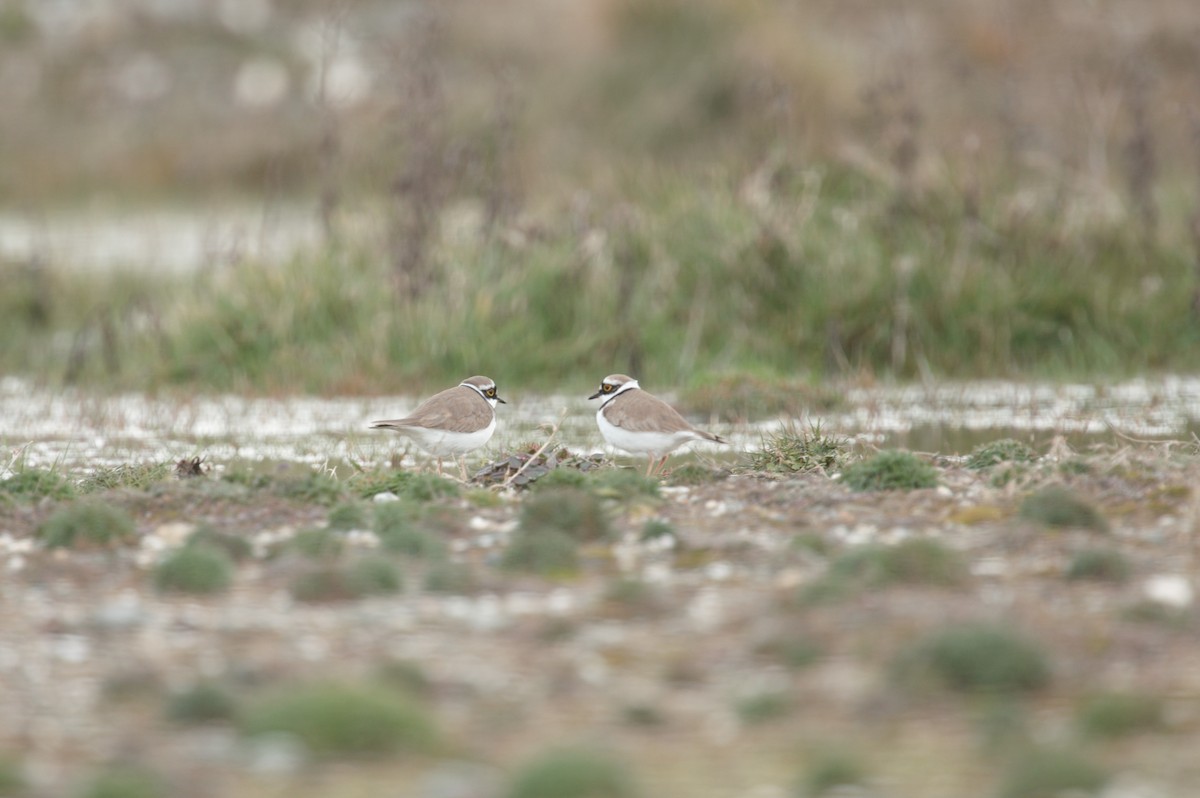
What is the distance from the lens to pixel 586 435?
44.6ft

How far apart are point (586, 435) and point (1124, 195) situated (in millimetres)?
8858

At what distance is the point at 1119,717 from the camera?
5.95 m

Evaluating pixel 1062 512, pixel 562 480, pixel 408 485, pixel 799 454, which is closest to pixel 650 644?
pixel 1062 512

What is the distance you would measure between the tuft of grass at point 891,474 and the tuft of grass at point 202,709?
4.47 m

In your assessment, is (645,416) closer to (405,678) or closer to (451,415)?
(451,415)

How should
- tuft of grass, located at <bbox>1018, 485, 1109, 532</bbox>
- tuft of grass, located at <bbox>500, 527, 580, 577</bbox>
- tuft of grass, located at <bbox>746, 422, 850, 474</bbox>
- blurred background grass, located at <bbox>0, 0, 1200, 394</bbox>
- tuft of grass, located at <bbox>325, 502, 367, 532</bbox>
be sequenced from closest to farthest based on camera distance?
tuft of grass, located at <bbox>500, 527, 580, 577</bbox> < tuft of grass, located at <bbox>1018, 485, 1109, 532</bbox> < tuft of grass, located at <bbox>325, 502, 367, 532</bbox> < tuft of grass, located at <bbox>746, 422, 850, 474</bbox> < blurred background grass, located at <bbox>0, 0, 1200, 394</bbox>

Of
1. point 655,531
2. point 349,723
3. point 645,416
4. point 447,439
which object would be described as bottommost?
point 349,723

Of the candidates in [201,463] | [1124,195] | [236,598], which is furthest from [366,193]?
[236,598]

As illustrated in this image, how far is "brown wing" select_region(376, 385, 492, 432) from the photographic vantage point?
35.0 feet

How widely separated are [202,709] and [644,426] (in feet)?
15.8

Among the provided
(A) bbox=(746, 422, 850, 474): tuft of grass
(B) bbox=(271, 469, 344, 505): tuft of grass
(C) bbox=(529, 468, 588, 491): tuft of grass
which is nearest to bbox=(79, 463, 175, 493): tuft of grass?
(B) bbox=(271, 469, 344, 505): tuft of grass

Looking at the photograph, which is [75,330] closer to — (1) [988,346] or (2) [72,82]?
(1) [988,346]

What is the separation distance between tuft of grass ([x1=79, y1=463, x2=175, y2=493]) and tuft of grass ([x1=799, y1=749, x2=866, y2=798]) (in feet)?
18.1

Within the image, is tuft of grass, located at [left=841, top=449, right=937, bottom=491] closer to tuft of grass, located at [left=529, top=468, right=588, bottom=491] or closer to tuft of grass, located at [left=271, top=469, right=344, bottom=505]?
tuft of grass, located at [left=529, top=468, right=588, bottom=491]
